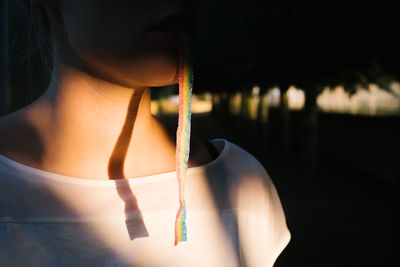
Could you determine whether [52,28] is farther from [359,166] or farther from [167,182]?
[359,166]

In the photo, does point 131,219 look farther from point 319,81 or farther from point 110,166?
point 319,81

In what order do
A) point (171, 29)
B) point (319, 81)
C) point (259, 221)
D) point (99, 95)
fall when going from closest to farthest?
1. point (171, 29)
2. point (99, 95)
3. point (259, 221)
4. point (319, 81)

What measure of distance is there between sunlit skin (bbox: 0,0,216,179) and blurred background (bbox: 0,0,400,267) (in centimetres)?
16

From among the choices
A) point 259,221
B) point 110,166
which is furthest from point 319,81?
point 110,166

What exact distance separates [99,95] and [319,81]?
7171 millimetres

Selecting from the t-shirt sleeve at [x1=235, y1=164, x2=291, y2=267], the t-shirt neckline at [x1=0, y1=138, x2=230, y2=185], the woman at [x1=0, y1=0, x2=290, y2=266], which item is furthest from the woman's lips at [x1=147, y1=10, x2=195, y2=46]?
the t-shirt sleeve at [x1=235, y1=164, x2=291, y2=267]

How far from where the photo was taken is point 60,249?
0.94 metres

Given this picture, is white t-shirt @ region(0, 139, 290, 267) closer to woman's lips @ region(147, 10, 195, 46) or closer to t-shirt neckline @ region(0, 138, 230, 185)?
t-shirt neckline @ region(0, 138, 230, 185)

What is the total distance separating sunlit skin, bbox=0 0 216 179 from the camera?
2.92 ft

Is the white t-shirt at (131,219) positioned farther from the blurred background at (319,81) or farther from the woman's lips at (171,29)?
the woman's lips at (171,29)

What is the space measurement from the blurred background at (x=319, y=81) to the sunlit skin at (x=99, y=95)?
0.53 feet

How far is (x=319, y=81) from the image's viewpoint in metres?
7.74

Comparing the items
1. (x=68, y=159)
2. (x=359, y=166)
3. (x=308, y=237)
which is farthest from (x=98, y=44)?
(x=359, y=166)

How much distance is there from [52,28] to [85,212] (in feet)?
1.45
